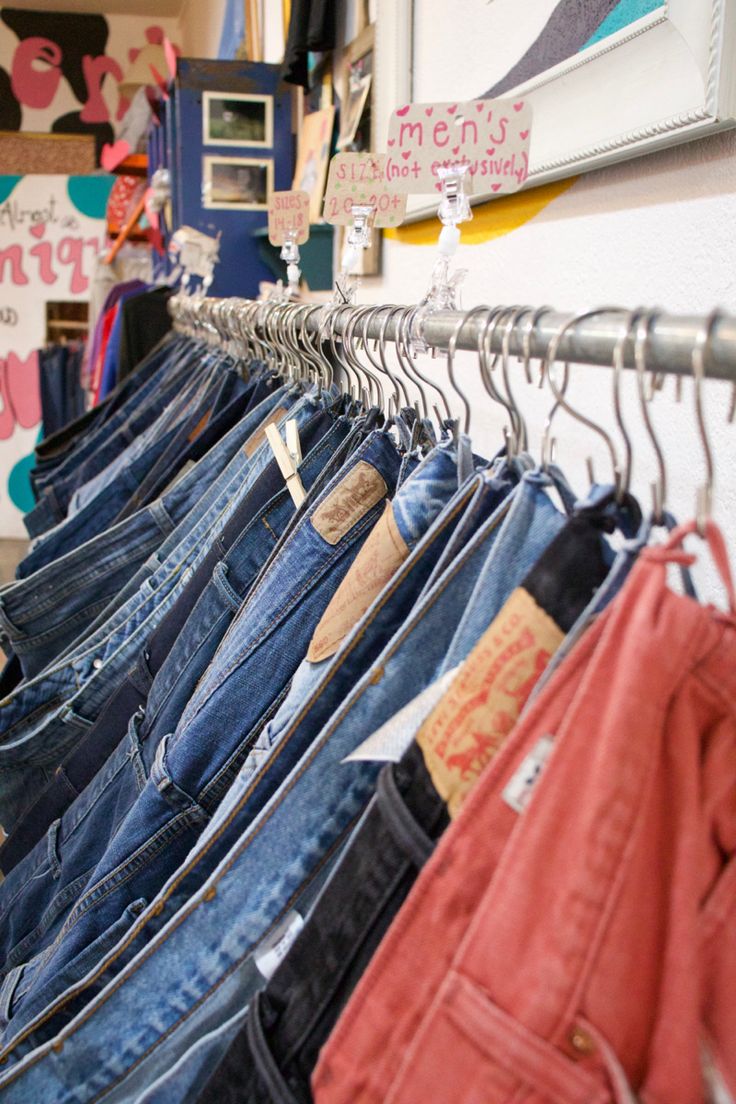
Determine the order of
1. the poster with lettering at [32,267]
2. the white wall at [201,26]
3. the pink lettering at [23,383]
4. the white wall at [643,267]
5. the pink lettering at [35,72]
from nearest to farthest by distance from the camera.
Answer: the white wall at [643,267], the white wall at [201,26], the pink lettering at [35,72], the poster with lettering at [32,267], the pink lettering at [23,383]

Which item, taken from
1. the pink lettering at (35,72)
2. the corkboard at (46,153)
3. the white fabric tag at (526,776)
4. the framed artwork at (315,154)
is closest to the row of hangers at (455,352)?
the white fabric tag at (526,776)

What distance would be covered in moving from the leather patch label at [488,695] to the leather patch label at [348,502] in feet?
0.88

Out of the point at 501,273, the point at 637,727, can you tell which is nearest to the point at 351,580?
the point at 637,727

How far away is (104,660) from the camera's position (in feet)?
3.36

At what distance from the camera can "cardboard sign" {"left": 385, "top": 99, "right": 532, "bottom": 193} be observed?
0.57 metres

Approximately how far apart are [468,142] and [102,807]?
64cm

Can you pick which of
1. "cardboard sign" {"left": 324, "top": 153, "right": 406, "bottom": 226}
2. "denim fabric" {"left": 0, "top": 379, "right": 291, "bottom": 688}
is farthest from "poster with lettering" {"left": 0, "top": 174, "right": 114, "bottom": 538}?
"cardboard sign" {"left": 324, "top": 153, "right": 406, "bottom": 226}

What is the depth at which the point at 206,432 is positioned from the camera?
1189 millimetres

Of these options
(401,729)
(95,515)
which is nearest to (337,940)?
(401,729)

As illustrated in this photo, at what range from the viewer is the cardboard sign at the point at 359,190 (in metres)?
0.79

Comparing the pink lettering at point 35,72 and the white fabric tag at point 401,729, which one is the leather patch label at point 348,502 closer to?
the white fabric tag at point 401,729

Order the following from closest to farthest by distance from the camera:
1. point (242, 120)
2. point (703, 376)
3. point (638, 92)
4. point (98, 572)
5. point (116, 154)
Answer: point (703, 376) < point (638, 92) < point (98, 572) < point (242, 120) < point (116, 154)

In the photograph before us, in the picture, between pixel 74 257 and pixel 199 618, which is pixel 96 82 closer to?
pixel 74 257

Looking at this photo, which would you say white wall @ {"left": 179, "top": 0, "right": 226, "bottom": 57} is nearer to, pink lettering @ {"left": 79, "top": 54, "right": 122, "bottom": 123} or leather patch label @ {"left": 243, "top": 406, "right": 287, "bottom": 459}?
pink lettering @ {"left": 79, "top": 54, "right": 122, "bottom": 123}
